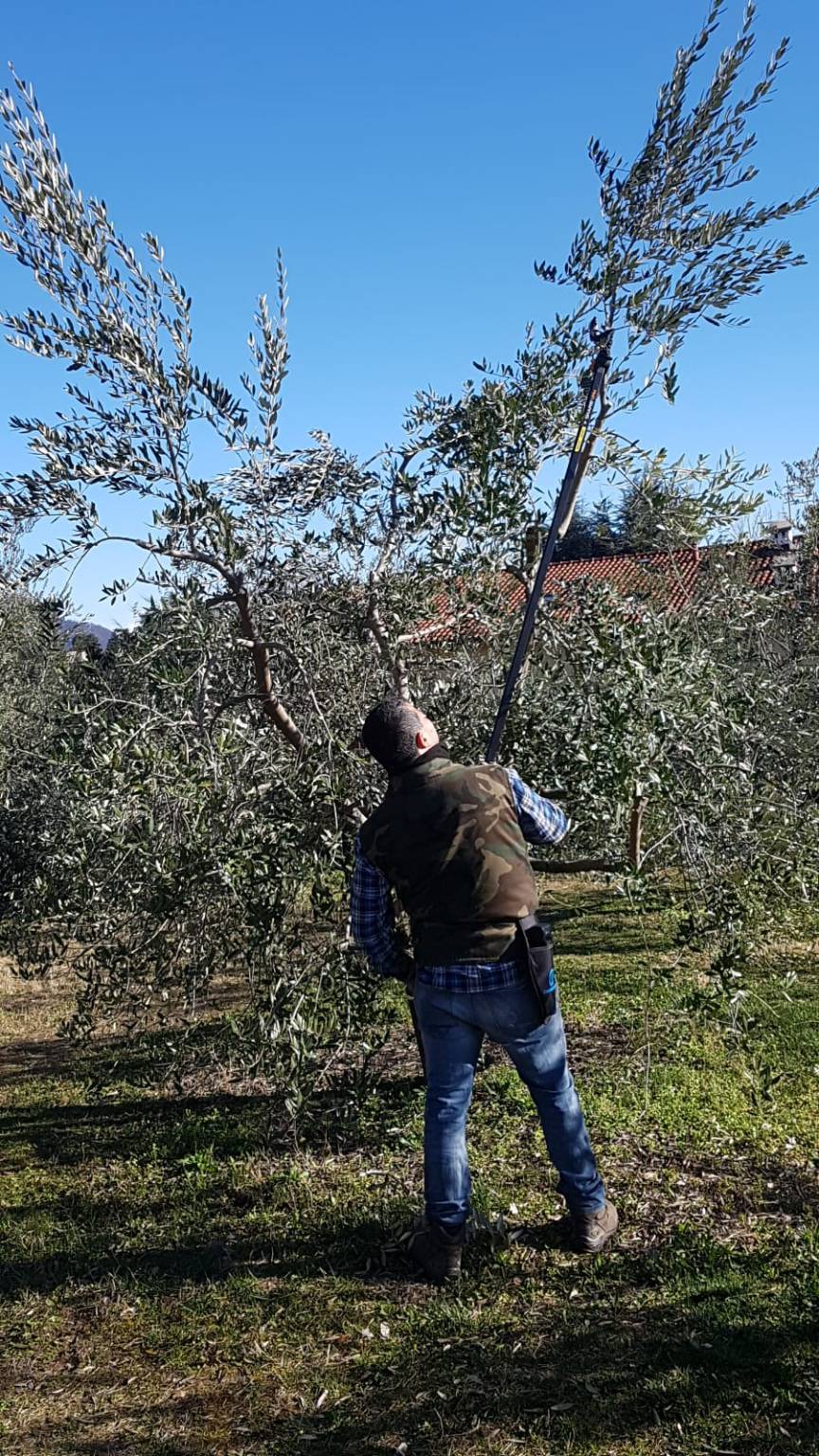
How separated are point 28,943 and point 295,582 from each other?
2.17m

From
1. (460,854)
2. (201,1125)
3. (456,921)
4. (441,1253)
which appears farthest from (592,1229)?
(201,1125)

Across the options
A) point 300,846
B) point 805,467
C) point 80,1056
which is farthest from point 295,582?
point 805,467

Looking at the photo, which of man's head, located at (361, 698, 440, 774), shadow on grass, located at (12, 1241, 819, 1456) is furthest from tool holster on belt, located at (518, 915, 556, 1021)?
shadow on grass, located at (12, 1241, 819, 1456)

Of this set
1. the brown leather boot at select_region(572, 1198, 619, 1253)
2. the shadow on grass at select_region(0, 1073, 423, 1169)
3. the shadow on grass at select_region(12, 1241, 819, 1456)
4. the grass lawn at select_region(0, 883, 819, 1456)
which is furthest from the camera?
the shadow on grass at select_region(0, 1073, 423, 1169)

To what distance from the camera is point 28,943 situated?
5.14 m

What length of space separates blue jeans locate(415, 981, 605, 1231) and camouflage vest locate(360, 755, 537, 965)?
177 mm

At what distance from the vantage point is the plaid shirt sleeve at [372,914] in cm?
388

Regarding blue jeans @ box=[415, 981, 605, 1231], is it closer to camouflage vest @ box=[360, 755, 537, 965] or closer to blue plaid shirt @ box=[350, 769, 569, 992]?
blue plaid shirt @ box=[350, 769, 569, 992]

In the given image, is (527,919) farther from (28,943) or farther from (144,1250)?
(28,943)

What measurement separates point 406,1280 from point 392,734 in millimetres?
2043

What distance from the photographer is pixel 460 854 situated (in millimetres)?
3598

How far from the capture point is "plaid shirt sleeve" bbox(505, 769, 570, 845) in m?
3.76

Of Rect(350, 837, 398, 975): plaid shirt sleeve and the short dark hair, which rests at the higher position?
the short dark hair

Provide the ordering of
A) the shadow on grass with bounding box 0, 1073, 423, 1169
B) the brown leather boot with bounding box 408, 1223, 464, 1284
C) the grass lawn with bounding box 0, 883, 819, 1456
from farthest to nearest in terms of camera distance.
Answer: the shadow on grass with bounding box 0, 1073, 423, 1169 → the brown leather boot with bounding box 408, 1223, 464, 1284 → the grass lawn with bounding box 0, 883, 819, 1456
